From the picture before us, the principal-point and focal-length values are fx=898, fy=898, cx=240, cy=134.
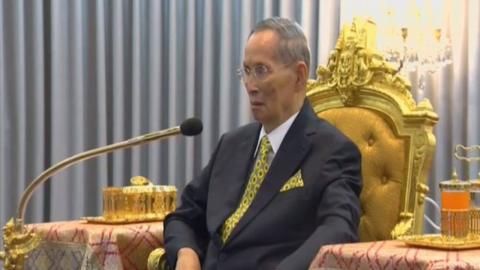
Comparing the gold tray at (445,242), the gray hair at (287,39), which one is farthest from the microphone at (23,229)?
the gold tray at (445,242)

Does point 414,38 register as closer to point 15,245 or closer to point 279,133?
point 279,133

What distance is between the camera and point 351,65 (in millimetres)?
2658

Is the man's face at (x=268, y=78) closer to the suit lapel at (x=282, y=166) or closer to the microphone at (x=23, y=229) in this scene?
the suit lapel at (x=282, y=166)

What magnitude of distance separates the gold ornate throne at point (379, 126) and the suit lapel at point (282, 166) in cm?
33

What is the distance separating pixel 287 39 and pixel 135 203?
700mm

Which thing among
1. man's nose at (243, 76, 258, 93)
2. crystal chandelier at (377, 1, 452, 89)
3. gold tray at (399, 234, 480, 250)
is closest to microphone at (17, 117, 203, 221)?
man's nose at (243, 76, 258, 93)

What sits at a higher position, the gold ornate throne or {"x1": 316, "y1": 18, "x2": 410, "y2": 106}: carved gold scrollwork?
{"x1": 316, "y1": 18, "x2": 410, "y2": 106}: carved gold scrollwork

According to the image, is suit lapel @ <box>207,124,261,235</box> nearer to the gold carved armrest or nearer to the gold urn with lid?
the gold carved armrest

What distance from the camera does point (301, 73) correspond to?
2.31m

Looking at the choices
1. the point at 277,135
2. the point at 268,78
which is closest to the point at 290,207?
the point at 277,135

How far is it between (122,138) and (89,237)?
6.65 ft

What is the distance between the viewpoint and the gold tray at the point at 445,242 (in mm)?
1818

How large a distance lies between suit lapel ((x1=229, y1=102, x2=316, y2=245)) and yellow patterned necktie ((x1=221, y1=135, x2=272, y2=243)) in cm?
4

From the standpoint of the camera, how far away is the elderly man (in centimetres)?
216
